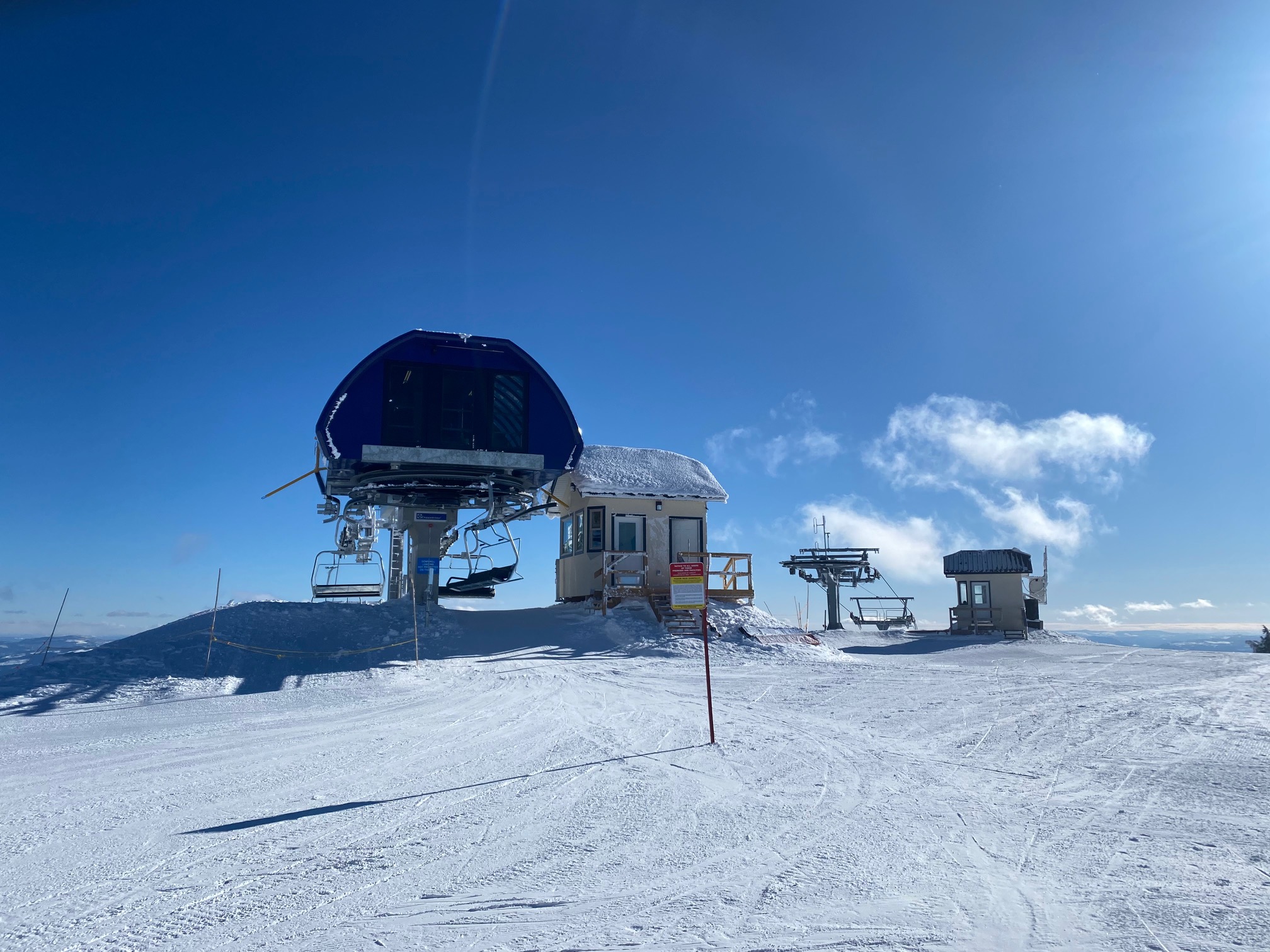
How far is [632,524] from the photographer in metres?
26.4

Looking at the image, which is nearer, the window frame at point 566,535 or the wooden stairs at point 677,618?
the wooden stairs at point 677,618

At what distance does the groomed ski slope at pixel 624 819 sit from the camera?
13.7ft

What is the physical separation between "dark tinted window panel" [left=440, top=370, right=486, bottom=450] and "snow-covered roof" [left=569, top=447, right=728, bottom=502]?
3.64 m

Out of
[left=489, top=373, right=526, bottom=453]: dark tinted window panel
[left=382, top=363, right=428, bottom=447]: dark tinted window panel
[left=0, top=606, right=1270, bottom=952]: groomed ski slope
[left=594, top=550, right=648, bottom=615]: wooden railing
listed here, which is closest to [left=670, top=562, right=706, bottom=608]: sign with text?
[left=0, top=606, right=1270, bottom=952]: groomed ski slope

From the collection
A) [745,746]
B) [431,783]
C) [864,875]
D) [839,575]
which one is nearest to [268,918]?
[431,783]

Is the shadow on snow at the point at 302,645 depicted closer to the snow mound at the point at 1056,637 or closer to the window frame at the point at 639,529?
the window frame at the point at 639,529

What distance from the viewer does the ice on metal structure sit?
870 inches

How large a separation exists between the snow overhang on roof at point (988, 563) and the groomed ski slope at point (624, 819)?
18.9 meters

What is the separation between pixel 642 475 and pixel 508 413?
19.5 ft

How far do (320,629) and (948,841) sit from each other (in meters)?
16.7

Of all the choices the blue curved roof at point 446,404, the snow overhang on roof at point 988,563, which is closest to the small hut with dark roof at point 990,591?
the snow overhang on roof at point 988,563

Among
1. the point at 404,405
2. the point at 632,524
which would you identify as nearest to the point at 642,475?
the point at 632,524

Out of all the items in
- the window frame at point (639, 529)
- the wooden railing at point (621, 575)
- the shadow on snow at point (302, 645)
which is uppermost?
the window frame at point (639, 529)

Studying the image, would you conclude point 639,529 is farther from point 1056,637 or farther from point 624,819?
point 624,819
